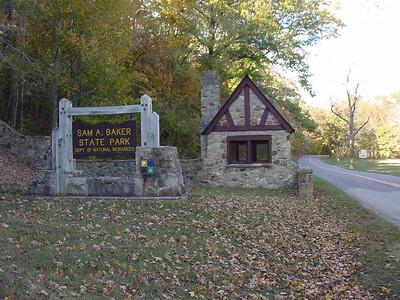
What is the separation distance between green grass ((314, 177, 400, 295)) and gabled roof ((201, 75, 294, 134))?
5662mm

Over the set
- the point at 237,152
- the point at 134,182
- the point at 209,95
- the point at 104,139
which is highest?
the point at 209,95

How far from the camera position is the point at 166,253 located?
7570 millimetres

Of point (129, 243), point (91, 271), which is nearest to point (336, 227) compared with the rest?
point (129, 243)

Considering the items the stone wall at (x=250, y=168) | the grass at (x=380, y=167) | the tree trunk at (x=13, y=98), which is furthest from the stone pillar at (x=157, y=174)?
the grass at (x=380, y=167)

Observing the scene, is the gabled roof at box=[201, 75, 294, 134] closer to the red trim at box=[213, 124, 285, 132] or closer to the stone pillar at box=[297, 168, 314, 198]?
the red trim at box=[213, 124, 285, 132]

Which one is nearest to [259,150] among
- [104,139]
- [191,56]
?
[191,56]

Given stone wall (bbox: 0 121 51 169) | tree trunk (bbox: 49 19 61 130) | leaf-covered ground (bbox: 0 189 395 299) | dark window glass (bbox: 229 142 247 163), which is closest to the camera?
leaf-covered ground (bbox: 0 189 395 299)

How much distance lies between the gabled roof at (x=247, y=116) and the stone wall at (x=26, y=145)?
7455 millimetres

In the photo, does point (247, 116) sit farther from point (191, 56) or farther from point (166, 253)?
point (166, 253)

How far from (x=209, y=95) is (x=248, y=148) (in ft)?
11.4

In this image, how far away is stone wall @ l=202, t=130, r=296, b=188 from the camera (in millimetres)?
20562

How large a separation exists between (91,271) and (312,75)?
2407cm

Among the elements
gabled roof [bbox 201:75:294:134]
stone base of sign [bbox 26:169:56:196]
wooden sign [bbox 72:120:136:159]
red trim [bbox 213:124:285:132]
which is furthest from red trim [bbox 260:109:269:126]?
stone base of sign [bbox 26:169:56:196]

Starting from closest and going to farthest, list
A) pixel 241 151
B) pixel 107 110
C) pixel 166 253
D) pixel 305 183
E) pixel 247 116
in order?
pixel 166 253
pixel 107 110
pixel 305 183
pixel 247 116
pixel 241 151
